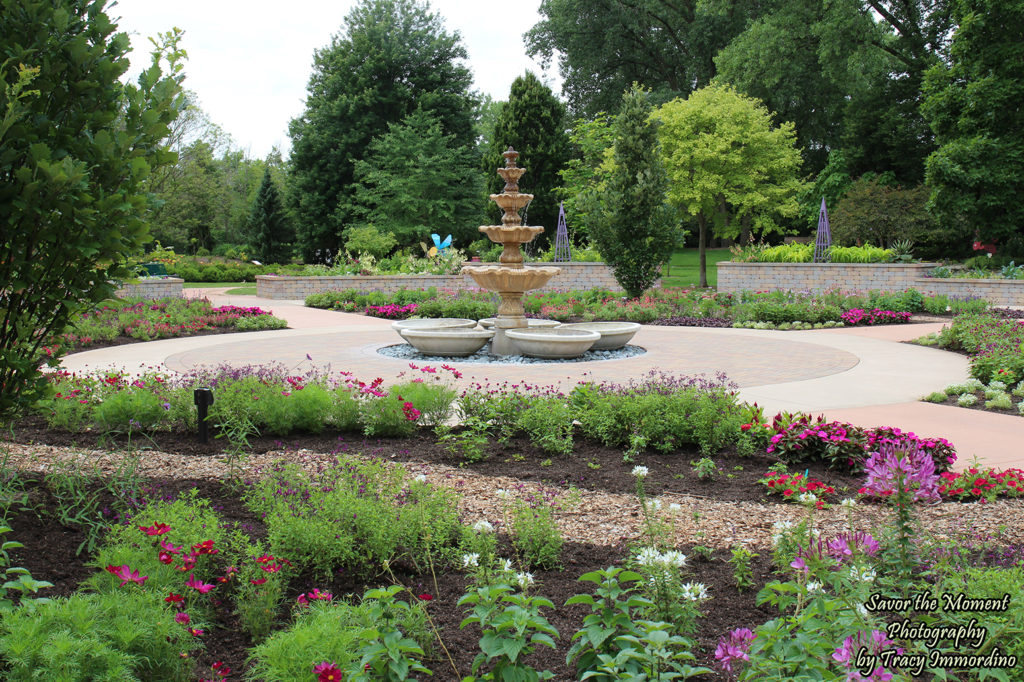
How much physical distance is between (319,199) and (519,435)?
33021 millimetres

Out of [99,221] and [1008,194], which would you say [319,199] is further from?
[99,221]

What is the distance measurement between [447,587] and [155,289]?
61.1ft

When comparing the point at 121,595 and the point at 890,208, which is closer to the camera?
the point at 121,595

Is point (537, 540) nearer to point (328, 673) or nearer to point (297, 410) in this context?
point (328, 673)

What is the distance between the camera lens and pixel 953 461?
565 centimetres

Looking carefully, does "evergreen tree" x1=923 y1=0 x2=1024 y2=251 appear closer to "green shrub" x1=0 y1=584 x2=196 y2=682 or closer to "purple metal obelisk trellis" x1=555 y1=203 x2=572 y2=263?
"purple metal obelisk trellis" x1=555 y1=203 x2=572 y2=263

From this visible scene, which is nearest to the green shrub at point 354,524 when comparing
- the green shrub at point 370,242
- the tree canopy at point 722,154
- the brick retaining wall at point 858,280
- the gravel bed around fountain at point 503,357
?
the gravel bed around fountain at point 503,357

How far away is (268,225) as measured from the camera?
3994 centimetres

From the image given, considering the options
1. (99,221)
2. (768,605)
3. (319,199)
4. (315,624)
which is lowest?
(768,605)

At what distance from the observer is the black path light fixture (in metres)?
6.05

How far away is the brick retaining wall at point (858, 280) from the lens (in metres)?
18.4

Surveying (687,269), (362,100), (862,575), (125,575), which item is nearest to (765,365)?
(862,575)

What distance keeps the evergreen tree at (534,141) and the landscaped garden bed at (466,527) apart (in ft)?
91.6

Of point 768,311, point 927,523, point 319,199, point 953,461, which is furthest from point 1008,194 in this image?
point 319,199
